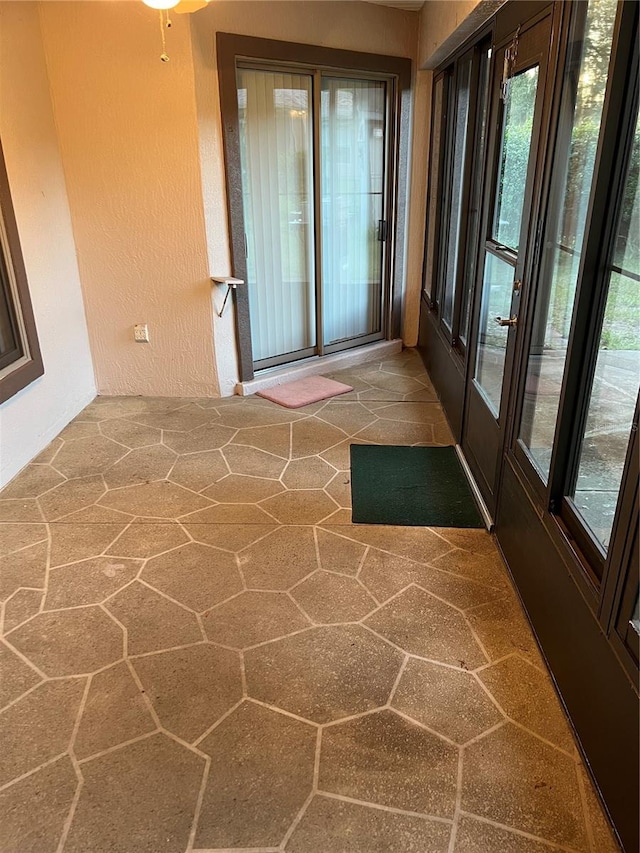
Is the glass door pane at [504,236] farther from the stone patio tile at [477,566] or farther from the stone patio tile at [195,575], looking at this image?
the stone patio tile at [195,575]

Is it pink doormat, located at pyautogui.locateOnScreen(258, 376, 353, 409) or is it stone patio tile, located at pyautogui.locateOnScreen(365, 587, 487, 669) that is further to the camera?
pink doormat, located at pyautogui.locateOnScreen(258, 376, 353, 409)

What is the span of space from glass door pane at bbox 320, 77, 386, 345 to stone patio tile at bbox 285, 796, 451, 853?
375 cm

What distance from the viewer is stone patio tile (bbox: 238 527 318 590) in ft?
8.03

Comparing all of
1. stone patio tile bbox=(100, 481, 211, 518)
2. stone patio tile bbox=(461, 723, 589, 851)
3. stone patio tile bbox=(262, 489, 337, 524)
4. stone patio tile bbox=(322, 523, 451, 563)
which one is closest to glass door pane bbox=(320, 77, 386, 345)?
stone patio tile bbox=(262, 489, 337, 524)

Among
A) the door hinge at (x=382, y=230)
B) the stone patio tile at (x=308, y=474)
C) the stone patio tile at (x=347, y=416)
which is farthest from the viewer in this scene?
the door hinge at (x=382, y=230)

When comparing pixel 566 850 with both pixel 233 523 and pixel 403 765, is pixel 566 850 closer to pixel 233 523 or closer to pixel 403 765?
pixel 403 765

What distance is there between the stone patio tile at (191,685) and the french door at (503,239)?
1415 millimetres

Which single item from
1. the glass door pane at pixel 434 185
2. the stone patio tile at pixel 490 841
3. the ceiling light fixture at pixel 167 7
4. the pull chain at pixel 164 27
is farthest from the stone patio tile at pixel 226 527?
the glass door pane at pixel 434 185

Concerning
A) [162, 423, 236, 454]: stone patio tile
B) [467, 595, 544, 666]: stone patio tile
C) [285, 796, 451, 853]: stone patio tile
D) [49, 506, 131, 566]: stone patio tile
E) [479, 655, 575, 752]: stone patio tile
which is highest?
[162, 423, 236, 454]: stone patio tile

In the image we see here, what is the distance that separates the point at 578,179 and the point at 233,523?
6.53ft

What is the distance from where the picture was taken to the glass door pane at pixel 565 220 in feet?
5.98

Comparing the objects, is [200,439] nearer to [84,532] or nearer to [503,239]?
[84,532]

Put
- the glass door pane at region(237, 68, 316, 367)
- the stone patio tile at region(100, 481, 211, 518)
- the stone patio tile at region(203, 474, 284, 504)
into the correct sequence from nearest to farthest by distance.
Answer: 1. the stone patio tile at region(100, 481, 211, 518)
2. the stone patio tile at region(203, 474, 284, 504)
3. the glass door pane at region(237, 68, 316, 367)

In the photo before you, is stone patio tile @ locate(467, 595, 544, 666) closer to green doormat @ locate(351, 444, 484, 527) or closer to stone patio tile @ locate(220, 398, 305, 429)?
green doormat @ locate(351, 444, 484, 527)
